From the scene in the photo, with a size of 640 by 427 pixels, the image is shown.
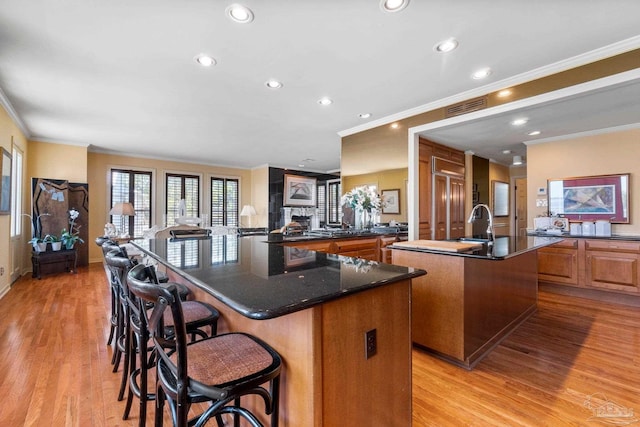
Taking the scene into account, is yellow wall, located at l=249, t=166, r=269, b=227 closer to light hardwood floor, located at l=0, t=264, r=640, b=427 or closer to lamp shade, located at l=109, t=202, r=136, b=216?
lamp shade, located at l=109, t=202, r=136, b=216

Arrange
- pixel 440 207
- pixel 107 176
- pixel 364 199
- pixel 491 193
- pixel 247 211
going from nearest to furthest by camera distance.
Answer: pixel 364 199
pixel 440 207
pixel 491 193
pixel 107 176
pixel 247 211

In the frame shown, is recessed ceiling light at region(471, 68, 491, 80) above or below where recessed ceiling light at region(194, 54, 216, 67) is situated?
below

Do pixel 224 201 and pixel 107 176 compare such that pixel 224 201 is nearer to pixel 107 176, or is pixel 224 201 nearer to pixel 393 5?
pixel 107 176

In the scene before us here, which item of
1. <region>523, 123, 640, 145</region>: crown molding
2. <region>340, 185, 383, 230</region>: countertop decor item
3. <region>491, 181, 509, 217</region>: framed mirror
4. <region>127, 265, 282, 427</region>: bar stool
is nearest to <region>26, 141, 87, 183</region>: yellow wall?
<region>340, 185, 383, 230</region>: countertop decor item

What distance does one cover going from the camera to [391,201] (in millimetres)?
4613

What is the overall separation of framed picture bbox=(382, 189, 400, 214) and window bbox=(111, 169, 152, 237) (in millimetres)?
6280

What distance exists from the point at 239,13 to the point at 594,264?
5309mm

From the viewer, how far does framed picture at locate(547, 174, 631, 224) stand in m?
4.16

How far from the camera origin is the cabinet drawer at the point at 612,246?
3.70 metres

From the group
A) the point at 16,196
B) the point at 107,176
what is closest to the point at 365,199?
the point at 16,196

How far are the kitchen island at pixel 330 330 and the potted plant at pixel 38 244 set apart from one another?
18.7 ft

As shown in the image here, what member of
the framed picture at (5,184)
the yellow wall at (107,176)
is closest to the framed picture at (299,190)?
the yellow wall at (107,176)

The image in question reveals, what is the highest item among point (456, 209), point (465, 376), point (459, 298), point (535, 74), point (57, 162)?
point (535, 74)

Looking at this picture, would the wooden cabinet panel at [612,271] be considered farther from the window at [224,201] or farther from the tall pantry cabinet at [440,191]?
the window at [224,201]
